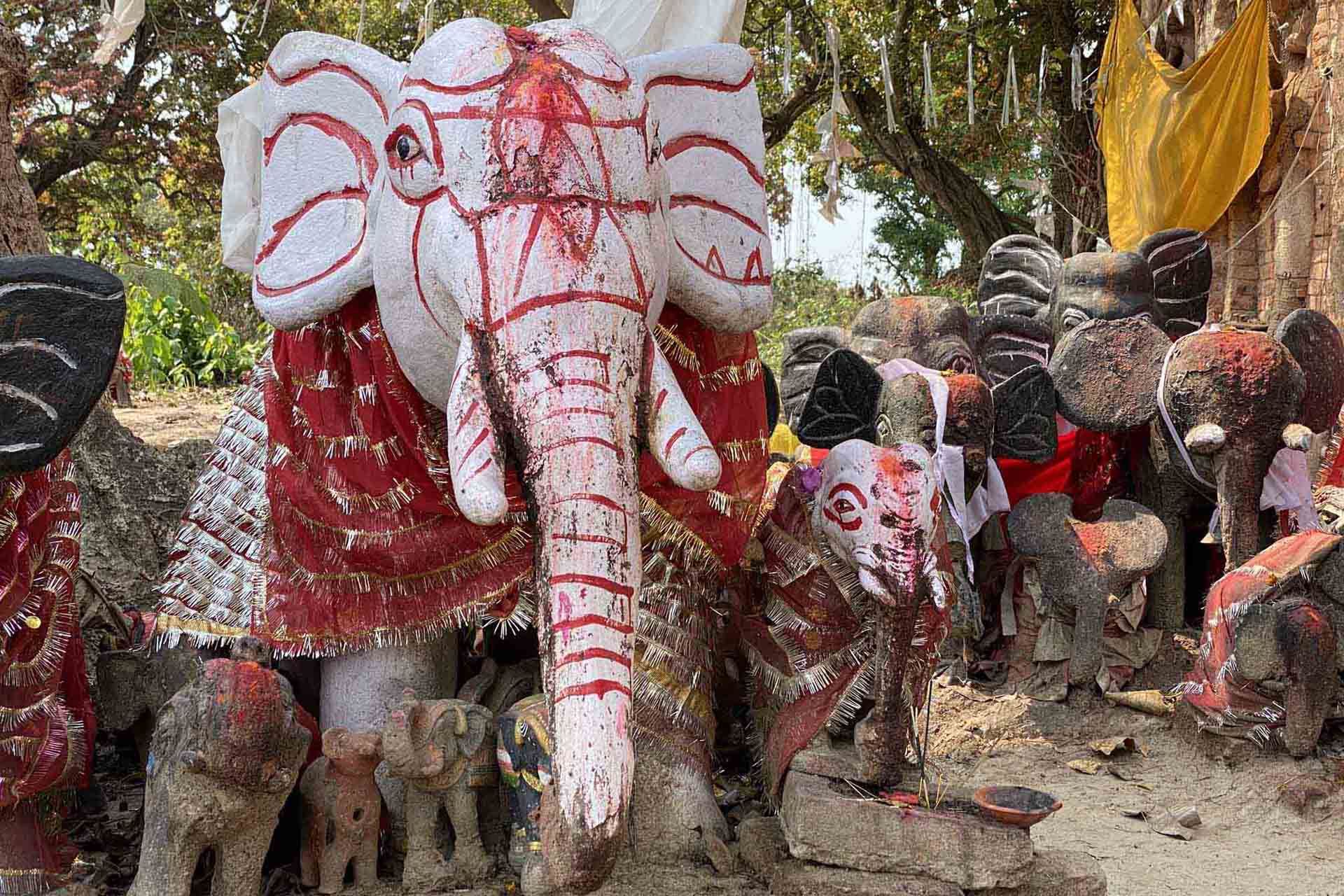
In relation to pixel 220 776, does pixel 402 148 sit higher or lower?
higher

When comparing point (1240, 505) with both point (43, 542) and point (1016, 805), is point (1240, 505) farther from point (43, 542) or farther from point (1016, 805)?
point (43, 542)

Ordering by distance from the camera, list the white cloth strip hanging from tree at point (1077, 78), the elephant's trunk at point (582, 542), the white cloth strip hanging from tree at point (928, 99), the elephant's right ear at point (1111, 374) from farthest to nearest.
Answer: the white cloth strip hanging from tree at point (1077, 78), the white cloth strip hanging from tree at point (928, 99), the elephant's right ear at point (1111, 374), the elephant's trunk at point (582, 542)

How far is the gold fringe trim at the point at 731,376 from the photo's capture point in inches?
100

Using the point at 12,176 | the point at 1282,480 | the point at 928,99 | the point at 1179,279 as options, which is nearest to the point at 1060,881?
the point at 1282,480

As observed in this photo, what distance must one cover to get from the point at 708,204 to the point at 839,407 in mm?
1457

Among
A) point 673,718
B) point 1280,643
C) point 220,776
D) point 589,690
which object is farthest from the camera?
point 1280,643

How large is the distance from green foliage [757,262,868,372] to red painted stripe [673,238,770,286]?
27.2ft

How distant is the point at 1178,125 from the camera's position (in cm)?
700

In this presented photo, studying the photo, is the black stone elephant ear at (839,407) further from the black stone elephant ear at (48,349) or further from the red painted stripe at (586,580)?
the black stone elephant ear at (48,349)

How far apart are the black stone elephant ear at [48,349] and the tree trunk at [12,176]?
6.44 ft

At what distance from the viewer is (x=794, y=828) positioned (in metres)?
2.34

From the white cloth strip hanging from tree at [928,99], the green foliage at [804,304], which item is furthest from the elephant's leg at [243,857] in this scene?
the green foliage at [804,304]

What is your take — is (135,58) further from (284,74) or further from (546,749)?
(546,749)

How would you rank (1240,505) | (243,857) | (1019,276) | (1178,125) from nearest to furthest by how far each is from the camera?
(243,857) → (1240,505) → (1019,276) → (1178,125)
